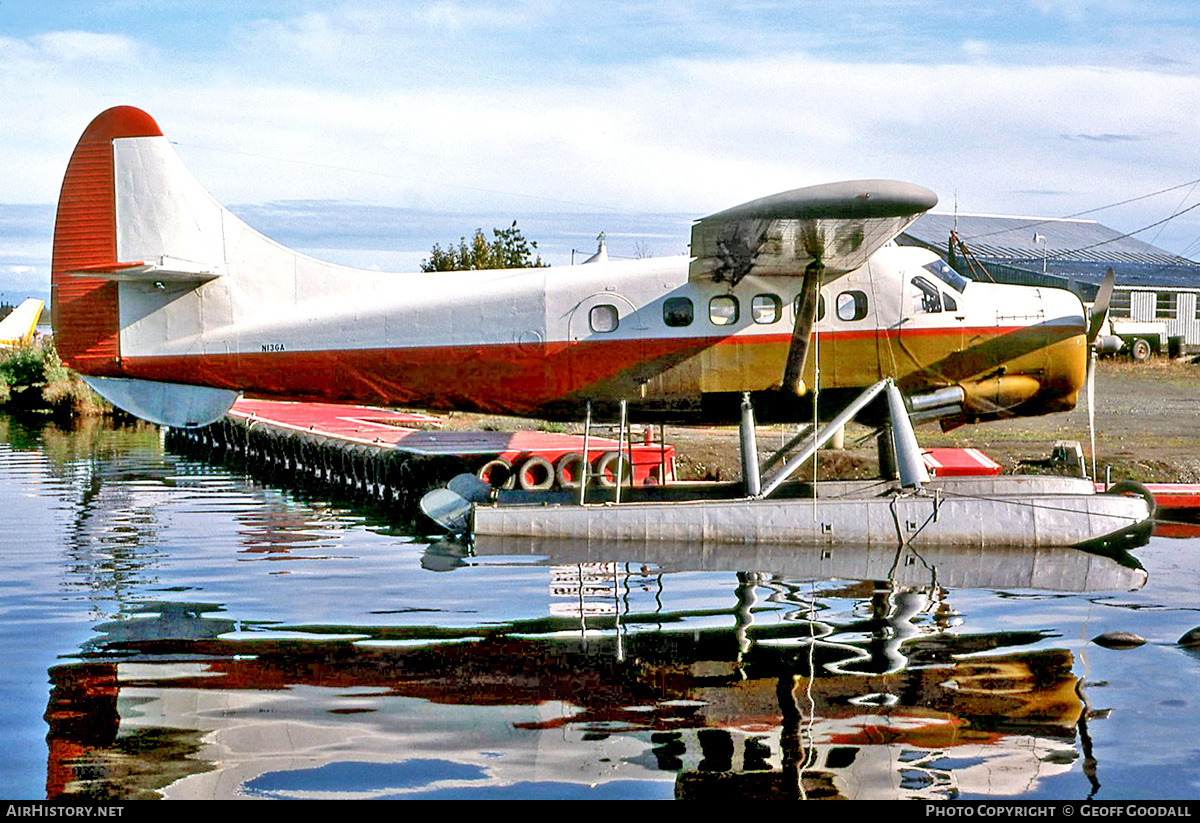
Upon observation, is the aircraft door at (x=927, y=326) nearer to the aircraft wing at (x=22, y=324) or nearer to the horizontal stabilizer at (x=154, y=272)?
the horizontal stabilizer at (x=154, y=272)

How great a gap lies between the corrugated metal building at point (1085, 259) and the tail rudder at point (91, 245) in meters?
42.2

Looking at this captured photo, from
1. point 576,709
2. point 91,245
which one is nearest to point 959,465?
point 91,245

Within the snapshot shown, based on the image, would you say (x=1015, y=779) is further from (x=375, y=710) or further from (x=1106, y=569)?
(x=1106, y=569)

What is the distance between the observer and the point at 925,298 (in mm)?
14617

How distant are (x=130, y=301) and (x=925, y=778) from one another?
1138 cm

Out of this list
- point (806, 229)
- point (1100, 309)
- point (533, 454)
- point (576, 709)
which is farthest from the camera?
point (533, 454)

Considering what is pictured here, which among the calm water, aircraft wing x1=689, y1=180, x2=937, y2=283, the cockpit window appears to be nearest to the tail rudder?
the calm water

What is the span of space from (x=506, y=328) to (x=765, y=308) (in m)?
2.92

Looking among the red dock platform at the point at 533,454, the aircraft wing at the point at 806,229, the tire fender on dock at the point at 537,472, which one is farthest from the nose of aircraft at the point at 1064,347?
the tire fender on dock at the point at 537,472

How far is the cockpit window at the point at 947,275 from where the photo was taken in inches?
580

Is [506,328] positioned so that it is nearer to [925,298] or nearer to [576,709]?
A: [925,298]

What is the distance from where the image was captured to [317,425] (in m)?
26.0

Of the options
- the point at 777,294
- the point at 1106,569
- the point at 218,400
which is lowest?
the point at 1106,569
